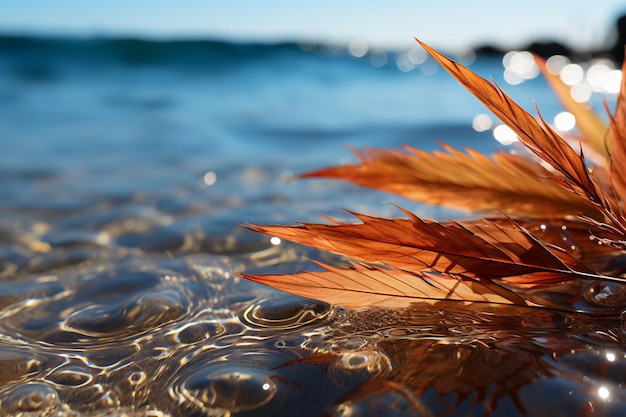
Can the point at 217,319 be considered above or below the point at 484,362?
below

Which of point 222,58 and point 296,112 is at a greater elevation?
point 296,112

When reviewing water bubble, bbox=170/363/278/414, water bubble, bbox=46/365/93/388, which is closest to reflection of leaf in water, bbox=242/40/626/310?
water bubble, bbox=170/363/278/414

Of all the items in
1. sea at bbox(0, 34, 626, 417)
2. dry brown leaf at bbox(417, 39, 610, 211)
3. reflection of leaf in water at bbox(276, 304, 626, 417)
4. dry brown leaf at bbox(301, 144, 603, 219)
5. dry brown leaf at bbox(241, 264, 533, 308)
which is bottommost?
sea at bbox(0, 34, 626, 417)

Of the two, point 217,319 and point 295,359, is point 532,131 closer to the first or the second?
point 295,359

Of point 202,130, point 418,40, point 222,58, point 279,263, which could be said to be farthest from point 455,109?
point 222,58

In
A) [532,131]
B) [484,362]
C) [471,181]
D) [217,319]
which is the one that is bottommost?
[217,319]

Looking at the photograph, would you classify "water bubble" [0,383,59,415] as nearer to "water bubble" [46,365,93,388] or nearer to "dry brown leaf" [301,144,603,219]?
"water bubble" [46,365,93,388]

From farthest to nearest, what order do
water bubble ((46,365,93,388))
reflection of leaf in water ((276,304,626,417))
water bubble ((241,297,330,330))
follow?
water bubble ((241,297,330,330))
water bubble ((46,365,93,388))
reflection of leaf in water ((276,304,626,417))

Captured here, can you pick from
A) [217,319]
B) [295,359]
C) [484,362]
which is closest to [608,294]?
[484,362]

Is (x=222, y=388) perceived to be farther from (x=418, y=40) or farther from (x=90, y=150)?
A: (x=90, y=150)
